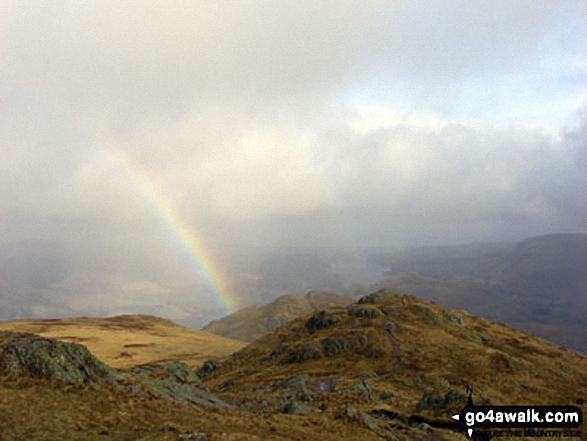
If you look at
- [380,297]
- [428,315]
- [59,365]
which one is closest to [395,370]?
[428,315]

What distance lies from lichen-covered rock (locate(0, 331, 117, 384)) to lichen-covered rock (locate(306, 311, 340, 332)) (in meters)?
71.9

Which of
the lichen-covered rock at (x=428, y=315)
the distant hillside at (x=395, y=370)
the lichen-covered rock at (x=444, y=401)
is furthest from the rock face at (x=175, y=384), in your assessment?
the lichen-covered rock at (x=428, y=315)

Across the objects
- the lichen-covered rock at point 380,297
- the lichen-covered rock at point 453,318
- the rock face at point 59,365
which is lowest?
the rock face at point 59,365

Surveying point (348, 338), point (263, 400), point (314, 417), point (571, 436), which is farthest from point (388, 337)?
point (314, 417)

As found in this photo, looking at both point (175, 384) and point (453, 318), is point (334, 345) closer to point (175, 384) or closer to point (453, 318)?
point (453, 318)

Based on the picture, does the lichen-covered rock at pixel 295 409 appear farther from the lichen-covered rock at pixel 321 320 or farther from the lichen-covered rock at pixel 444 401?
the lichen-covered rock at pixel 321 320
